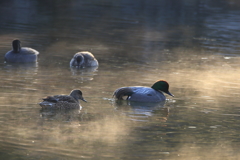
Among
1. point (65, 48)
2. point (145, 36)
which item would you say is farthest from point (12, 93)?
point (145, 36)

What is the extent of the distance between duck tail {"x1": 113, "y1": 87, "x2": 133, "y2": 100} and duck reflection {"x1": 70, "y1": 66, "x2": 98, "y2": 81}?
10.9ft

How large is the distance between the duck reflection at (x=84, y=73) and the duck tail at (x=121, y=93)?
3.34 metres

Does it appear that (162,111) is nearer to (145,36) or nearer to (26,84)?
(26,84)

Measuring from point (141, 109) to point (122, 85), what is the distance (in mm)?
2897

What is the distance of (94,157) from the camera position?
10.2 meters

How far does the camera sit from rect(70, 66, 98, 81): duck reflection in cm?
1865

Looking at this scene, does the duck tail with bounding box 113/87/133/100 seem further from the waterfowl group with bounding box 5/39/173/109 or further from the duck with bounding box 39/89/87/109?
the duck with bounding box 39/89/87/109

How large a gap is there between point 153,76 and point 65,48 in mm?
7013

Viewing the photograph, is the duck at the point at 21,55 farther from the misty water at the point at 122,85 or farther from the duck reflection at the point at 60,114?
the duck reflection at the point at 60,114

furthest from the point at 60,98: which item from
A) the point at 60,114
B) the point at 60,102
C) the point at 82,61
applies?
the point at 82,61

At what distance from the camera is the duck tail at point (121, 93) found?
599 inches

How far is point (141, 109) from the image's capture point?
569 inches

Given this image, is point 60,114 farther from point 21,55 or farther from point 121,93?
point 21,55

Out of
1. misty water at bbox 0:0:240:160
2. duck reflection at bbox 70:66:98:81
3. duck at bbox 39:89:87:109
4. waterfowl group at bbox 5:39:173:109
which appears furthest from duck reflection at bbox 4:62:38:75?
duck at bbox 39:89:87:109
